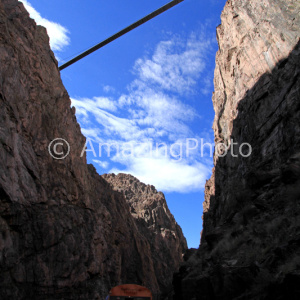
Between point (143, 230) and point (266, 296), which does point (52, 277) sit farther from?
point (143, 230)

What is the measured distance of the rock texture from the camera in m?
70.1

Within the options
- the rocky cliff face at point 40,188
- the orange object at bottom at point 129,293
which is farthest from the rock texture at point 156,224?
the orange object at bottom at point 129,293

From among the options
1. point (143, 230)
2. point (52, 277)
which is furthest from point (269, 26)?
point (143, 230)

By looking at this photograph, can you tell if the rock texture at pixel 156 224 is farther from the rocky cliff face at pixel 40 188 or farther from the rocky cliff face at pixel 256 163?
the rocky cliff face at pixel 256 163

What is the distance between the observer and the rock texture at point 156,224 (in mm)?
70062

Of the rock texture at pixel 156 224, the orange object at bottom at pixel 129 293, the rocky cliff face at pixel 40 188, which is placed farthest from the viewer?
the rock texture at pixel 156 224

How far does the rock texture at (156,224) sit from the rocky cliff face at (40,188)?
3479 cm

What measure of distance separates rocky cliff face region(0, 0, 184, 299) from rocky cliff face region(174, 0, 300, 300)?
11.4m

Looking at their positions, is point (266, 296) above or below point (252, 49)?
below

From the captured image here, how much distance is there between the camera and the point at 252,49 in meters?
24.8

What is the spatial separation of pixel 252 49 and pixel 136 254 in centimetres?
4165

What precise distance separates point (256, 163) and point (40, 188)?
1630 cm

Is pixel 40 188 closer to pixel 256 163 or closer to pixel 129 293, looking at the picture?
pixel 129 293

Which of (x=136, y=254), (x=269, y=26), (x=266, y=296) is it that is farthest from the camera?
(x=136, y=254)
